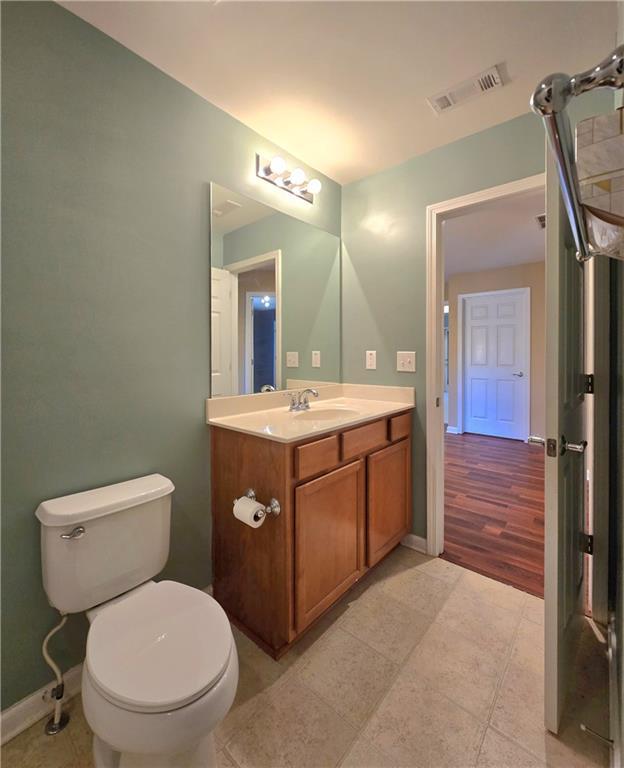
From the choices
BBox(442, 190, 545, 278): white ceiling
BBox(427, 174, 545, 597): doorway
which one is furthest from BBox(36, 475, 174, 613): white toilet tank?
BBox(442, 190, 545, 278): white ceiling

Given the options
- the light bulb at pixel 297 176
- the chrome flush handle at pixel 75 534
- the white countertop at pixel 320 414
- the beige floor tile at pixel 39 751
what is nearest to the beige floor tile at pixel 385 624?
A: the white countertop at pixel 320 414

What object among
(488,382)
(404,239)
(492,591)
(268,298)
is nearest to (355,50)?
(404,239)

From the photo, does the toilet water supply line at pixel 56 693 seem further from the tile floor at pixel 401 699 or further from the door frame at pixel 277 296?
the door frame at pixel 277 296

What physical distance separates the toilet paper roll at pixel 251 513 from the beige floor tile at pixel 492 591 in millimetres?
1197

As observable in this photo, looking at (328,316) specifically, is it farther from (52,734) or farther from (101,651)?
(52,734)

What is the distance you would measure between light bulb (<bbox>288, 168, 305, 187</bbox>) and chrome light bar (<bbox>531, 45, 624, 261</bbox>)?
5.37 feet

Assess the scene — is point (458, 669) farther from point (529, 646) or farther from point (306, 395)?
point (306, 395)

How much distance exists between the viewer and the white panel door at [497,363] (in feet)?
15.3

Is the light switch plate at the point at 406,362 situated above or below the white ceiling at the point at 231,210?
Result: below

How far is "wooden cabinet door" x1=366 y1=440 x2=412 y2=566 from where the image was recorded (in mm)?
1777

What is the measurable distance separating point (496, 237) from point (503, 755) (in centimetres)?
386

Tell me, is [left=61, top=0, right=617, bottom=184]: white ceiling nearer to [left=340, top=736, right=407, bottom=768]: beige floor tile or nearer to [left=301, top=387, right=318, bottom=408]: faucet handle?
[left=301, top=387, right=318, bottom=408]: faucet handle

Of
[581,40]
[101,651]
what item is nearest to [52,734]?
[101,651]

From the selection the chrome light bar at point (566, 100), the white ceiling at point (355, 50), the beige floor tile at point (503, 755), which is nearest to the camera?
the chrome light bar at point (566, 100)
